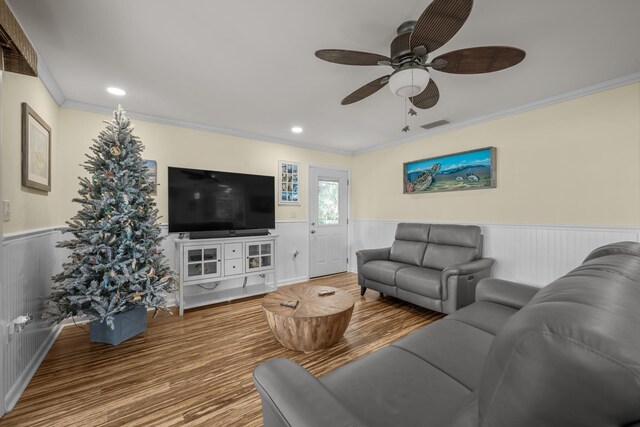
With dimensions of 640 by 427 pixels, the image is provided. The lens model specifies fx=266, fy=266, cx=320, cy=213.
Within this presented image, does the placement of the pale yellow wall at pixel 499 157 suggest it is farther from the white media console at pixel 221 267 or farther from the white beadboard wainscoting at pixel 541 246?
the white media console at pixel 221 267

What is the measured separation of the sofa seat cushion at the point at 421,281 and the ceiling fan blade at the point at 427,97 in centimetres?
178

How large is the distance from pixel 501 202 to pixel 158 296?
155 inches

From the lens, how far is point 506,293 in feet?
6.31

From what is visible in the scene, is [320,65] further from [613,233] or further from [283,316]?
[613,233]

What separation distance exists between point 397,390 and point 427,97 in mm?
2080

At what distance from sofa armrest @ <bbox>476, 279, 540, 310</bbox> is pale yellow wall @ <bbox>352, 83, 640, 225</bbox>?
1.49 m

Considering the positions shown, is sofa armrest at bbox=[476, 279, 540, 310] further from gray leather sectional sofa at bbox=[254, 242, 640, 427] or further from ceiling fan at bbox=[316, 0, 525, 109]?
ceiling fan at bbox=[316, 0, 525, 109]

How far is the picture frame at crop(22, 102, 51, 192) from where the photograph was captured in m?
1.97

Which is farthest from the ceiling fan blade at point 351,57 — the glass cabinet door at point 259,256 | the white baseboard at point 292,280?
the white baseboard at point 292,280

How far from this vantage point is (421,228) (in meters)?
3.78

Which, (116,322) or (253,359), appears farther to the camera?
(116,322)

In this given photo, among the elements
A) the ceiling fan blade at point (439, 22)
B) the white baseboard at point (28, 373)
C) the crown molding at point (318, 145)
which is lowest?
the white baseboard at point (28, 373)

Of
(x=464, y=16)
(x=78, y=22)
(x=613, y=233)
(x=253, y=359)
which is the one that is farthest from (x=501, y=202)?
(x=78, y=22)

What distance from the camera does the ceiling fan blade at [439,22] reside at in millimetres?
1215
